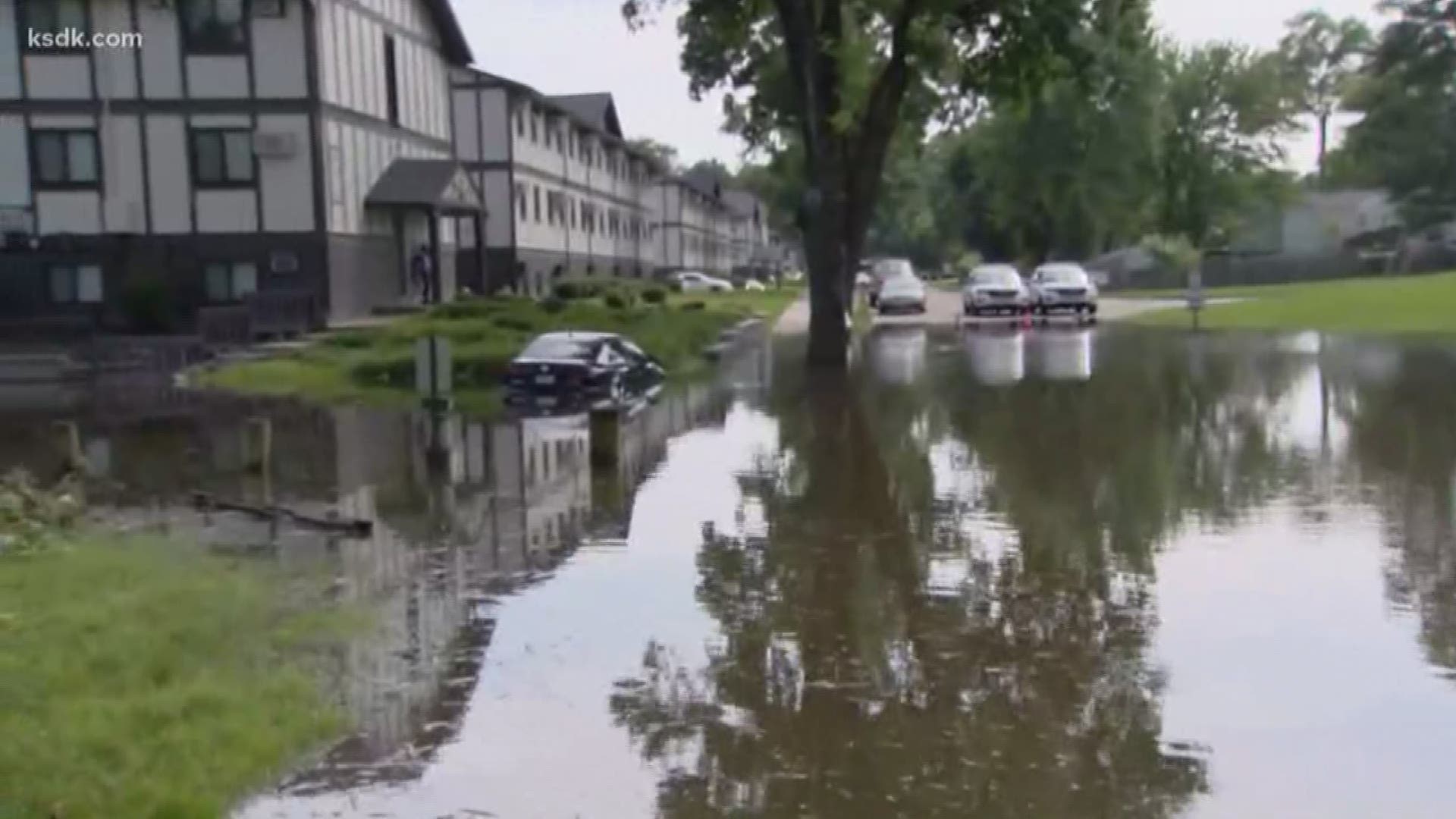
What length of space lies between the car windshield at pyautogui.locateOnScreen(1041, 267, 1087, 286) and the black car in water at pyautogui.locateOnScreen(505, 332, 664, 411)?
3056 centimetres

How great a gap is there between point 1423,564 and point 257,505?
1178 centimetres

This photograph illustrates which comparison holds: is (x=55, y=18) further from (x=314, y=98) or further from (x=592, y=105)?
(x=592, y=105)

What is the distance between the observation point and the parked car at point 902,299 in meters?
66.0

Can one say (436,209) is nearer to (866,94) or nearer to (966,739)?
(866,94)

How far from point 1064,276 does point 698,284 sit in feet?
140

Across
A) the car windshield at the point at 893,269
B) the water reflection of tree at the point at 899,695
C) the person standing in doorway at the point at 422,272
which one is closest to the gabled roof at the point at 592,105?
the car windshield at the point at 893,269

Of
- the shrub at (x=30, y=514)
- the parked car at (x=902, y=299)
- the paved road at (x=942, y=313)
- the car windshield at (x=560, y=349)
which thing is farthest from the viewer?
the parked car at (x=902, y=299)

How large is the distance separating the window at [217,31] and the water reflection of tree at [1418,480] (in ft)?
94.1

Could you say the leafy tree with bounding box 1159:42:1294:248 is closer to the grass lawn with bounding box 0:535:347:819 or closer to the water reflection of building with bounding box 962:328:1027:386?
the water reflection of building with bounding box 962:328:1027:386

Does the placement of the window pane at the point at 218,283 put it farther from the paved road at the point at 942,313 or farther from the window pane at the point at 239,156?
the paved road at the point at 942,313

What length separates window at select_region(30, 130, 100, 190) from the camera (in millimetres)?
41812

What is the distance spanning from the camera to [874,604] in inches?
486

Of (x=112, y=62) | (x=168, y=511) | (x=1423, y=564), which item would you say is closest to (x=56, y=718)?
(x=168, y=511)

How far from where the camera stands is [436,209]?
46812 mm
